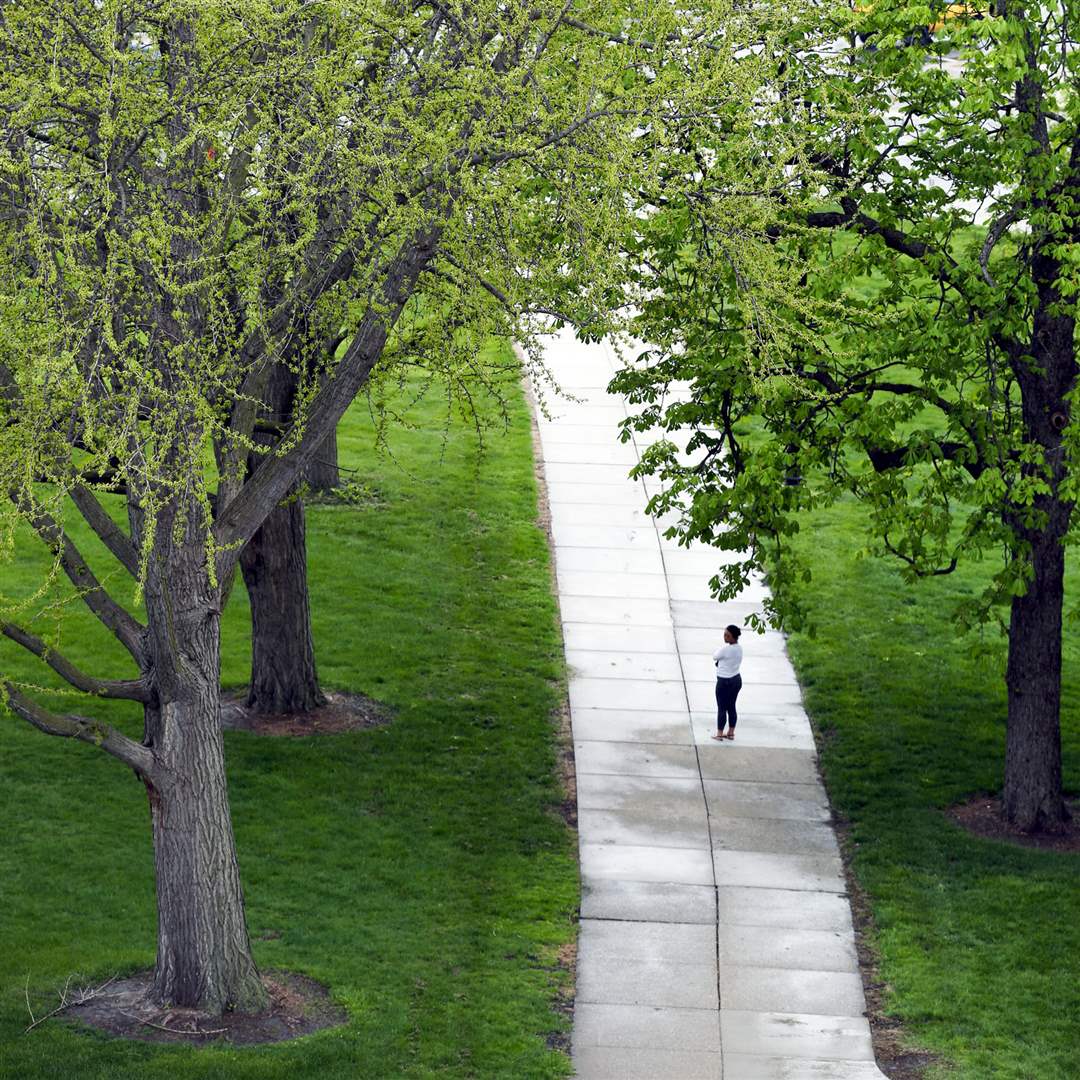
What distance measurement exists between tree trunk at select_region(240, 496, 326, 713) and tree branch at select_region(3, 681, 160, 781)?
610 centimetres

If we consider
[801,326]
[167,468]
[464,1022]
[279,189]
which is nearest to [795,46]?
[801,326]

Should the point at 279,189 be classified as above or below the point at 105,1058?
above

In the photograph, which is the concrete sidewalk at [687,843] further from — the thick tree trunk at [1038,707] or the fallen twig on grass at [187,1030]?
the fallen twig on grass at [187,1030]

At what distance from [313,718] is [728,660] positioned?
4.36 metres

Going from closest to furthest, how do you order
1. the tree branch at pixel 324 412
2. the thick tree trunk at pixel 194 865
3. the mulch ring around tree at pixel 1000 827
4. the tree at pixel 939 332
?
the thick tree trunk at pixel 194 865
the tree branch at pixel 324 412
the tree at pixel 939 332
the mulch ring around tree at pixel 1000 827

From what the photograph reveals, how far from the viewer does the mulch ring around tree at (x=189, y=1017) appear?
1115cm

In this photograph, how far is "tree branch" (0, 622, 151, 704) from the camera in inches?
414

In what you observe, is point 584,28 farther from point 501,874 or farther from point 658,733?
point 658,733

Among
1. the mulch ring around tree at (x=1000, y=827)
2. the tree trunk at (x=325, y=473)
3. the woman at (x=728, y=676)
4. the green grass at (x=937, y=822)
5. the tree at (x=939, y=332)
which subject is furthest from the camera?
the tree trunk at (x=325, y=473)

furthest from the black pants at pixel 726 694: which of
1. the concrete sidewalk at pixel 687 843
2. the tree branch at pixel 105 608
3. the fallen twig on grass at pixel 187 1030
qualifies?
the fallen twig on grass at pixel 187 1030

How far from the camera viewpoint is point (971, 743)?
17.8 meters

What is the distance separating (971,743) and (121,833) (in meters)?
8.76

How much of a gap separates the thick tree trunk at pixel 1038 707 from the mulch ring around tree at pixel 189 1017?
7.14 m

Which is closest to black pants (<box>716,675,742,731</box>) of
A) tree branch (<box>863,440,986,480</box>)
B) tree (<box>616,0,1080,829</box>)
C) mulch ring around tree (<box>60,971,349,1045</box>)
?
tree (<box>616,0,1080,829</box>)
